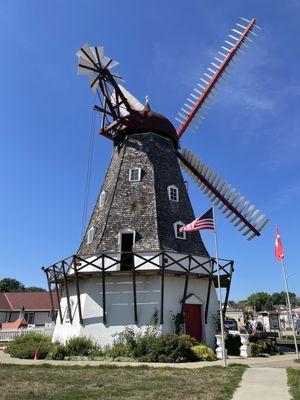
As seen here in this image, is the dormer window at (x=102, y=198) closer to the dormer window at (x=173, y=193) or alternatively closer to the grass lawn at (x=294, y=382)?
the dormer window at (x=173, y=193)

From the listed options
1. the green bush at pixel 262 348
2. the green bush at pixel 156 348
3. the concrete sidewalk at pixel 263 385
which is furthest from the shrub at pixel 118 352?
the green bush at pixel 262 348

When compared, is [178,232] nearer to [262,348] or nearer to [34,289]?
[262,348]

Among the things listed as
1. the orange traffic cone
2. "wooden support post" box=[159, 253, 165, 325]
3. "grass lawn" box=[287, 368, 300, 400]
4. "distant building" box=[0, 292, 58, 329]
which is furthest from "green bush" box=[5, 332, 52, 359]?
"distant building" box=[0, 292, 58, 329]

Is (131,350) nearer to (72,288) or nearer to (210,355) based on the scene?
(210,355)

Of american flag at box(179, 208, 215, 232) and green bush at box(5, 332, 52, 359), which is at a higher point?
american flag at box(179, 208, 215, 232)

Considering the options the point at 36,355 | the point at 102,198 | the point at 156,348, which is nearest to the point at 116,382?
the point at 156,348

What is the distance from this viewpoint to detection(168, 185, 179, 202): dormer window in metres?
20.8

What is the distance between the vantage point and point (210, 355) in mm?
14789

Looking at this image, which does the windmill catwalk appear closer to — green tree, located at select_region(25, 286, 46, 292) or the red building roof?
the red building roof

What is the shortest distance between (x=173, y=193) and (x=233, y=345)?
27.9ft

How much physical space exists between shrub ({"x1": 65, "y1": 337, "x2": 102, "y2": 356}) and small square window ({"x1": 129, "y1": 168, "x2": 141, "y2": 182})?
8.93m

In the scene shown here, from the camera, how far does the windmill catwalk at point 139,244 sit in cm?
1692

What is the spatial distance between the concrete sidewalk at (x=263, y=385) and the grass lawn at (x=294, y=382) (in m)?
0.12

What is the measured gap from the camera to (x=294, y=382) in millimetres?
8969
